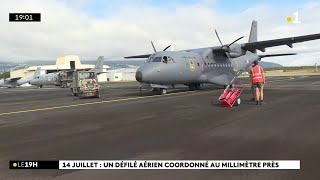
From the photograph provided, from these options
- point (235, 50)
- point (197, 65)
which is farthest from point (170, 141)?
point (235, 50)

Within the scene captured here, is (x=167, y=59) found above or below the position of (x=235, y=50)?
below

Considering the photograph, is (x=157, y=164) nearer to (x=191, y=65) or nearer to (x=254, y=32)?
(x=191, y=65)

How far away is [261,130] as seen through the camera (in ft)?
30.1

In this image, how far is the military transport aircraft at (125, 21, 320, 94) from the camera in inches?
941

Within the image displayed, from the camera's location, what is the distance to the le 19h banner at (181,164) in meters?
5.87

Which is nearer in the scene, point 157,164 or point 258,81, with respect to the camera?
point 157,164

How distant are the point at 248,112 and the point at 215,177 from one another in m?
8.09

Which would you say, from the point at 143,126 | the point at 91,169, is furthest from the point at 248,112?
the point at 91,169

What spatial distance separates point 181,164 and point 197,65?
21.6 meters

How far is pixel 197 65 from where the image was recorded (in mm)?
27188

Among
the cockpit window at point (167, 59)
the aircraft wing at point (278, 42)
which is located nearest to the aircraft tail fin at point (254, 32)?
the aircraft wing at point (278, 42)

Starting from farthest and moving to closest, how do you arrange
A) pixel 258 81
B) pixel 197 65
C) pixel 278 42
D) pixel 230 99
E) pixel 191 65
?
pixel 278 42, pixel 197 65, pixel 191 65, pixel 258 81, pixel 230 99

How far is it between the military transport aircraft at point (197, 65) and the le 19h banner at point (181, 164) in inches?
665

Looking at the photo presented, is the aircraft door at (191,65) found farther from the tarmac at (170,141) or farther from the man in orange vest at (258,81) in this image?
the tarmac at (170,141)
